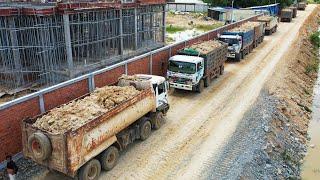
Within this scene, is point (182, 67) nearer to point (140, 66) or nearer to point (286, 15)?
point (140, 66)

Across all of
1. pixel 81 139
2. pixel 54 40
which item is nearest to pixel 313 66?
pixel 54 40

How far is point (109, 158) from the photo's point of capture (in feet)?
43.3

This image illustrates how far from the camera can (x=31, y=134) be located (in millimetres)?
11617

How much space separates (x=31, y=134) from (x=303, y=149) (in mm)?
13834

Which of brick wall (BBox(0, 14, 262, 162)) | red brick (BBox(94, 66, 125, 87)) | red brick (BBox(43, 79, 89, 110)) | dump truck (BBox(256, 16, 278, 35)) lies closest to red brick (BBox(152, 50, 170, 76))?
brick wall (BBox(0, 14, 262, 162))

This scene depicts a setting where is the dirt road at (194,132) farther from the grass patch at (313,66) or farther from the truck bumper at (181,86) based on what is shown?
the grass patch at (313,66)

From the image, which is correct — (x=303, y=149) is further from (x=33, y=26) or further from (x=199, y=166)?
(x=33, y=26)

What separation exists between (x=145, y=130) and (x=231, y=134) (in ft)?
13.8

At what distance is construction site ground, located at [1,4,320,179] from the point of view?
13586mm

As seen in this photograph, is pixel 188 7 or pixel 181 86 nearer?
pixel 181 86

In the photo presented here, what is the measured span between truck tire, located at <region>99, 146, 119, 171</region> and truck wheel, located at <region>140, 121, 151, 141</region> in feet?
6.55

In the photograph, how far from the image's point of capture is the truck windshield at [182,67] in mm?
20875

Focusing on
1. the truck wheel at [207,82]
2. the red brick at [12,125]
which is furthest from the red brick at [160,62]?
the red brick at [12,125]

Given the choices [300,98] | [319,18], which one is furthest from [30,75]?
[319,18]
